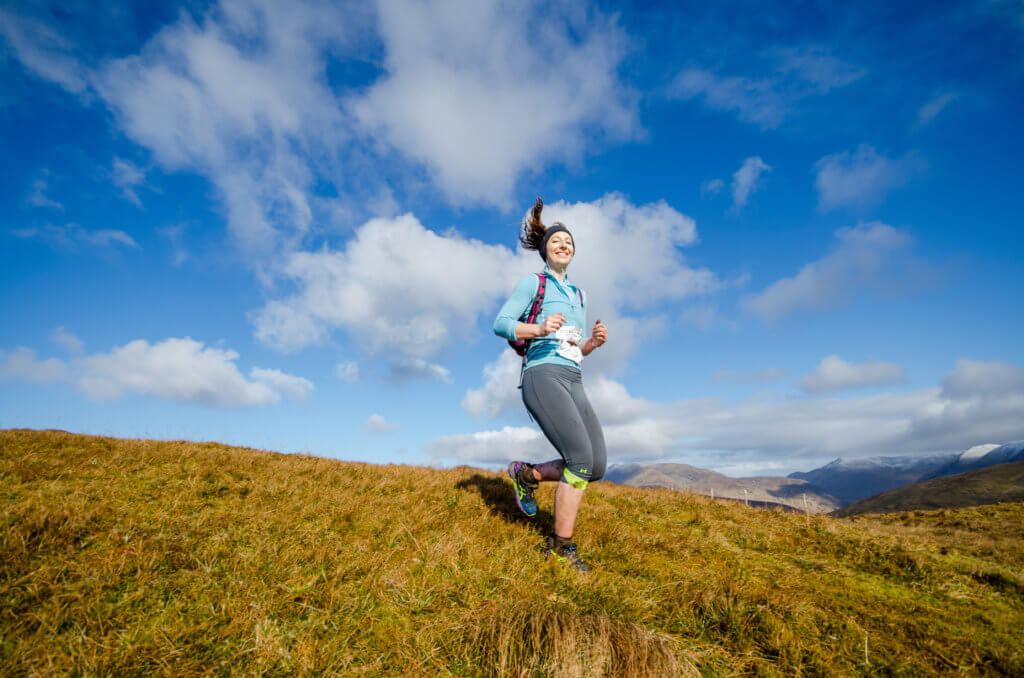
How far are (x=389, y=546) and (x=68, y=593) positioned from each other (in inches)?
79.1

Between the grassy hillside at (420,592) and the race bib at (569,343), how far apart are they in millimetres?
1904

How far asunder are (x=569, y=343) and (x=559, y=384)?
0.53 meters

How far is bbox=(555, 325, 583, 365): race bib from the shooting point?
4566 mm

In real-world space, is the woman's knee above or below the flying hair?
below

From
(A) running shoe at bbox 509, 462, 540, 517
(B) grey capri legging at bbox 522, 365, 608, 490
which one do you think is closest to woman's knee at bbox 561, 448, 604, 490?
(B) grey capri legging at bbox 522, 365, 608, 490

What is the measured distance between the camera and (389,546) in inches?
151

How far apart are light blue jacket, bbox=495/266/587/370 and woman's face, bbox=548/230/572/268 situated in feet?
0.63

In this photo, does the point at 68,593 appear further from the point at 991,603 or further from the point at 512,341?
the point at 991,603

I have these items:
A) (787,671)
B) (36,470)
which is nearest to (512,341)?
(787,671)

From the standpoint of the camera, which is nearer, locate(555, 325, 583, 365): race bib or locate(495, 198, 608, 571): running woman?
locate(495, 198, 608, 571): running woman

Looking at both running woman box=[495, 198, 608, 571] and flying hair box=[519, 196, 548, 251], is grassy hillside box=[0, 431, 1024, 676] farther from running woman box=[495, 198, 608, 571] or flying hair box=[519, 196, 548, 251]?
flying hair box=[519, 196, 548, 251]

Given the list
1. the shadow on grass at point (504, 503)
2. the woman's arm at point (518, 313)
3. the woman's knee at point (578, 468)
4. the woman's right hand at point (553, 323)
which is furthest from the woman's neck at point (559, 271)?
the shadow on grass at point (504, 503)

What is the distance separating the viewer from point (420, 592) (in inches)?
117

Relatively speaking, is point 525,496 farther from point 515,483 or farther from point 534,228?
point 534,228
